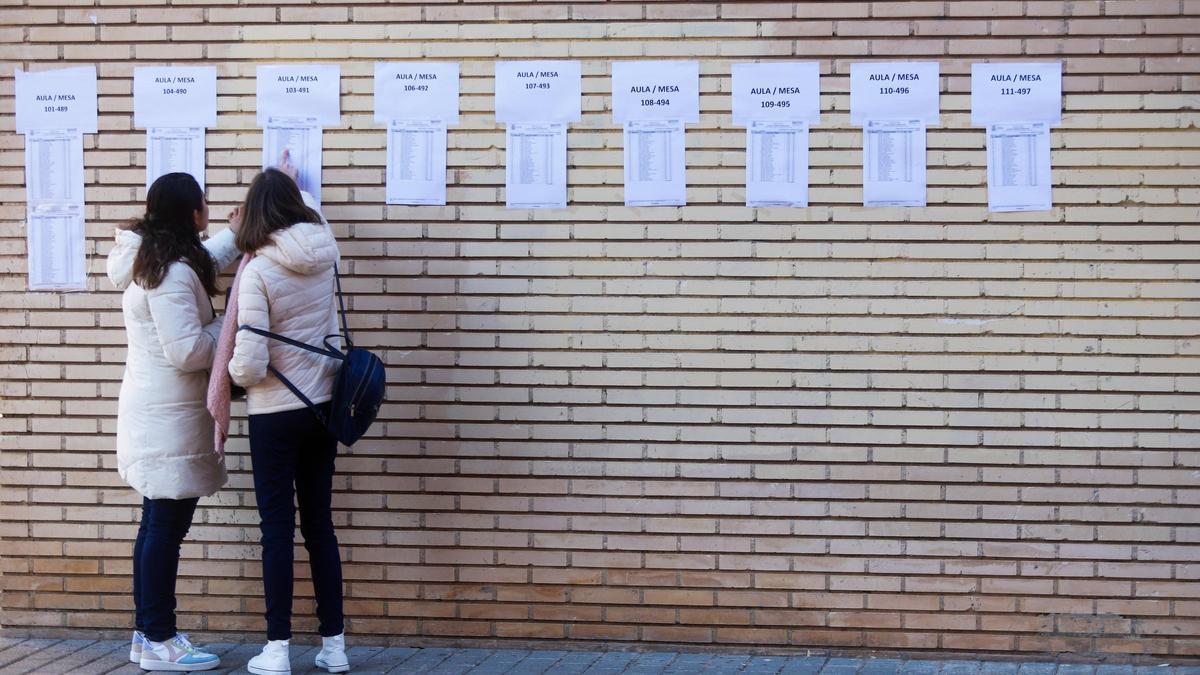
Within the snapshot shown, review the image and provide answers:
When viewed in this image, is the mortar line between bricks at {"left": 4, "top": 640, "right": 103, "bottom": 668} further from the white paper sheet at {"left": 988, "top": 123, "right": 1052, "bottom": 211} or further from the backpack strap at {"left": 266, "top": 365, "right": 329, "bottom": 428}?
the white paper sheet at {"left": 988, "top": 123, "right": 1052, "bottom": 211}

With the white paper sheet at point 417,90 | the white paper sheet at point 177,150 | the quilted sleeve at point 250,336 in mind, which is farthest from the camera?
the white paper sheet at point 177,150

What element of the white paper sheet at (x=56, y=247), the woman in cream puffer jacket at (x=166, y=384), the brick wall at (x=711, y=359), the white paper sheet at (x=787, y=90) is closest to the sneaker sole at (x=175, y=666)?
the brick wall at (x=711, y=359)

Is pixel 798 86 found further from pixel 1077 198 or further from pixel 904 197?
pixel 1077 198

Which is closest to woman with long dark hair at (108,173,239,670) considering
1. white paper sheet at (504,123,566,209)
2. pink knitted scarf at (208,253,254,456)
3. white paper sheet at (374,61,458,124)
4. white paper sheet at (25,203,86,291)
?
pink knitted scarf at (208,253,254,456)

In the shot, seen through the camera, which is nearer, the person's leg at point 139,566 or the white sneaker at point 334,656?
the white sneaker at point 334,656

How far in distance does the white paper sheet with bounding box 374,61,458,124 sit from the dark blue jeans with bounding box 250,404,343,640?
4.48 feet

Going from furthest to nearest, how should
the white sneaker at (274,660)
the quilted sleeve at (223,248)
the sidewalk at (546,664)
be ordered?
the quilted sleeve at (223,248)
the sidewalk at (546,664)
the white sneaker at (274,660)

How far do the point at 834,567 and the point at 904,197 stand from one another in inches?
62.1

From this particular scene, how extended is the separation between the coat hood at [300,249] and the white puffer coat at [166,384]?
0.44m

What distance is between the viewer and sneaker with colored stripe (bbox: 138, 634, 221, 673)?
214 inches

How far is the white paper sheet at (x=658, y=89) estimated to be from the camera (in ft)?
18.4

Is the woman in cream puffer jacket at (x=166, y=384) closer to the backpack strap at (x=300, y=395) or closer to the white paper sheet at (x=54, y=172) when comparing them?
the backpack strap at (x=300, y=395)

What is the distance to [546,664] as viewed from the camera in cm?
550

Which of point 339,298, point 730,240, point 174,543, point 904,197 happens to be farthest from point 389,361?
point 904,197
